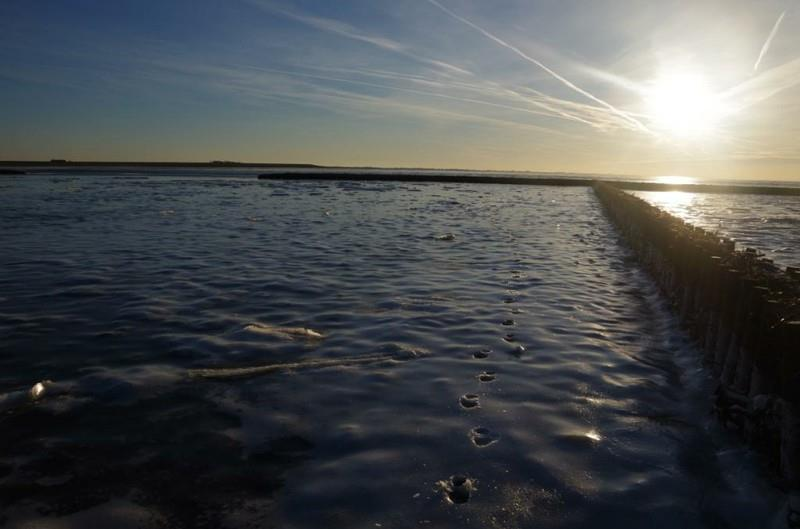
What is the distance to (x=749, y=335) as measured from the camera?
17.7ft

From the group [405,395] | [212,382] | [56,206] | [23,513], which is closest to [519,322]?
[405,395]

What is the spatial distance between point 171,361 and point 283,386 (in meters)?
1.62

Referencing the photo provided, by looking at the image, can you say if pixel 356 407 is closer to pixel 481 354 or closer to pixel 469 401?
pixel 469 401

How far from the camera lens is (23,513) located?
3.57m

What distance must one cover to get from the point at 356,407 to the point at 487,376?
169cm

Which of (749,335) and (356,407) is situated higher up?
A: (749,335)

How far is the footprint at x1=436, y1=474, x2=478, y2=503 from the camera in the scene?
380 centimetres

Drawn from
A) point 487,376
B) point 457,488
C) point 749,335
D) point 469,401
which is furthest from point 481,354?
point 457,488

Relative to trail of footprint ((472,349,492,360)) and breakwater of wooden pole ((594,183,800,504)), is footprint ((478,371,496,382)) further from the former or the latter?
breakwater of wooden pole ((594,183,800,504))

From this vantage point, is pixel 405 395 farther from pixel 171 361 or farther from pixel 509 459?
pixel 171 361

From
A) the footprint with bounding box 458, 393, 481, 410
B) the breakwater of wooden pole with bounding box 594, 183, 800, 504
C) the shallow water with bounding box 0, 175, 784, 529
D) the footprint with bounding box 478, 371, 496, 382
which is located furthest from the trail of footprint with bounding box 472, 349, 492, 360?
the breakwater of wooden pole with bounding box 594, 183, 800, 504

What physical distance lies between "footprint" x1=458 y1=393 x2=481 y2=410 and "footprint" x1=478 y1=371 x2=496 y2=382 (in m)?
0.47

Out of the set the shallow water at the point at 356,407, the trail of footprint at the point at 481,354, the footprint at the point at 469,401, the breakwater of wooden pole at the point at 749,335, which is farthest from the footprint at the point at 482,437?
the breakwater of wooden pole at the point at 749,335

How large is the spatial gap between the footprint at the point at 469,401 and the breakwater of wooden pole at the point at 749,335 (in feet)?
7.80
